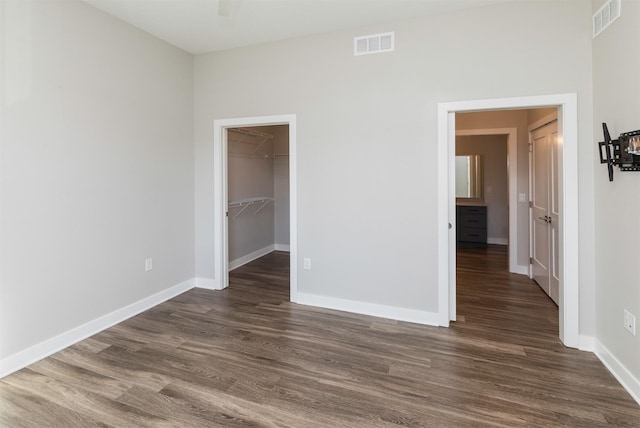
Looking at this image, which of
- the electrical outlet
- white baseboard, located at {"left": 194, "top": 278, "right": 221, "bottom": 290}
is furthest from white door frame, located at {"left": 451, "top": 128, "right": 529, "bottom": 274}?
white baseboard, located at {"left": 194, "top": 278, "right": 221, "bottom": 290}

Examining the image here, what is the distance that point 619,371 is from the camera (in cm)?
230

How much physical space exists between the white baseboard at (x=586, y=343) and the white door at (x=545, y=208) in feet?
3.17

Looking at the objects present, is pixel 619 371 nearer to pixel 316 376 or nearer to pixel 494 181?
pixel 316 376

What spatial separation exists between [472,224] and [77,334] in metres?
6.70

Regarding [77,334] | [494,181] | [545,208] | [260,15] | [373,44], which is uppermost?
[260,15]

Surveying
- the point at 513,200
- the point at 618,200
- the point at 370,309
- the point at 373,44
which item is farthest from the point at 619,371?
the point at 373,44

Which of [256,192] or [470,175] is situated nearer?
[256,192]

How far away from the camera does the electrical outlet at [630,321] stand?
2.17 metres

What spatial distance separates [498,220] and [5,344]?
25.1ft

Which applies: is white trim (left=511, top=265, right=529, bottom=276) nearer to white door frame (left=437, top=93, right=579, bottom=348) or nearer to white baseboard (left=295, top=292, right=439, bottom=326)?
white door frame (left=437, top=93, right=579, bottom=348)

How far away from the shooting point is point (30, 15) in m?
2.49

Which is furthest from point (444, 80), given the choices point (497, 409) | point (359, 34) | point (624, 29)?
point (497, 409)

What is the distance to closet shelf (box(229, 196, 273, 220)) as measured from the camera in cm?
536

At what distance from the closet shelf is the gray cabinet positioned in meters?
3.94
